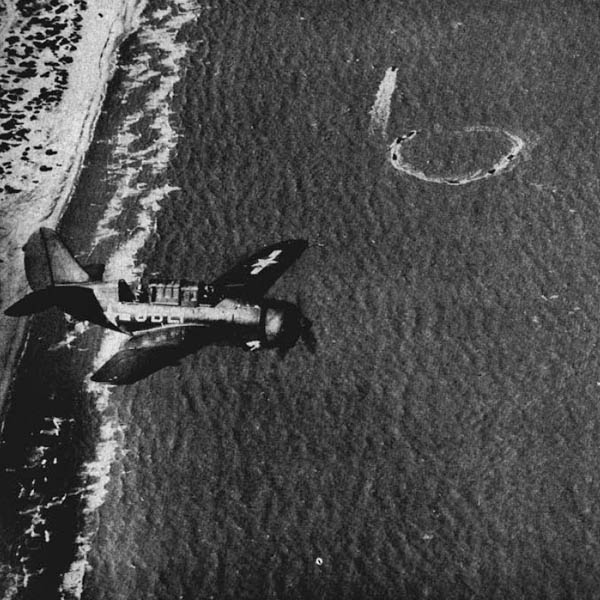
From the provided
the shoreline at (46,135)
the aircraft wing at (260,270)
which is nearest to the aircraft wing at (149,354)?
the aircraft wing at (260,270)

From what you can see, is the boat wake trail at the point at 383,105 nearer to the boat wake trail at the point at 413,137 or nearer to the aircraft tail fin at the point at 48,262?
the boat wake trail at the point at 413,137

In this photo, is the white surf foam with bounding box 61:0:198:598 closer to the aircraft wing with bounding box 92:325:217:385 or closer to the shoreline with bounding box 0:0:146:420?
the aircraft wing with bounding box 92:325:217:385

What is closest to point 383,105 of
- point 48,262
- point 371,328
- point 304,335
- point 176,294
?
point 371,328

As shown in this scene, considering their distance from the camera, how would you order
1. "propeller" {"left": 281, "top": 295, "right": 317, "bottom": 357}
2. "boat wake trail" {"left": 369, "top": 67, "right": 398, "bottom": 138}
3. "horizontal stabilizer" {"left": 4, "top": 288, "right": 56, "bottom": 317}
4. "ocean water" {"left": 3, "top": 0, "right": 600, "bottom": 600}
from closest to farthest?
1. "ocean water" {"left": 3, "top": 0, "right": 600, "bottom": 600}
2. "horizontal stabilizer" {"left": 4, "top": 288, "right": 56, "bottom": 317}
3. "propeller" {"left": 281, "top": 295, "right": 317, "bottom": 357}
4. "boat wake trail" {"left": 369, "top": 67, "right": 398, "bottom": 138}

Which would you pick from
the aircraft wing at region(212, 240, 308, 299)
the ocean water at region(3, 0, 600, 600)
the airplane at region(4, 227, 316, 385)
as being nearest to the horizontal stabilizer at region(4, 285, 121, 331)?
the airplane at region(4, 227, 316, 385)

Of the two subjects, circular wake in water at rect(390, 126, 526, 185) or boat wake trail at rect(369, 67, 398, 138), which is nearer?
circular wake in water at rect(390, 126, 526, 185)

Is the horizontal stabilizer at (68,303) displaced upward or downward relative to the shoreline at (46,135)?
downward

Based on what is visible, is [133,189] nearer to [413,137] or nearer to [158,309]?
[158,309]
